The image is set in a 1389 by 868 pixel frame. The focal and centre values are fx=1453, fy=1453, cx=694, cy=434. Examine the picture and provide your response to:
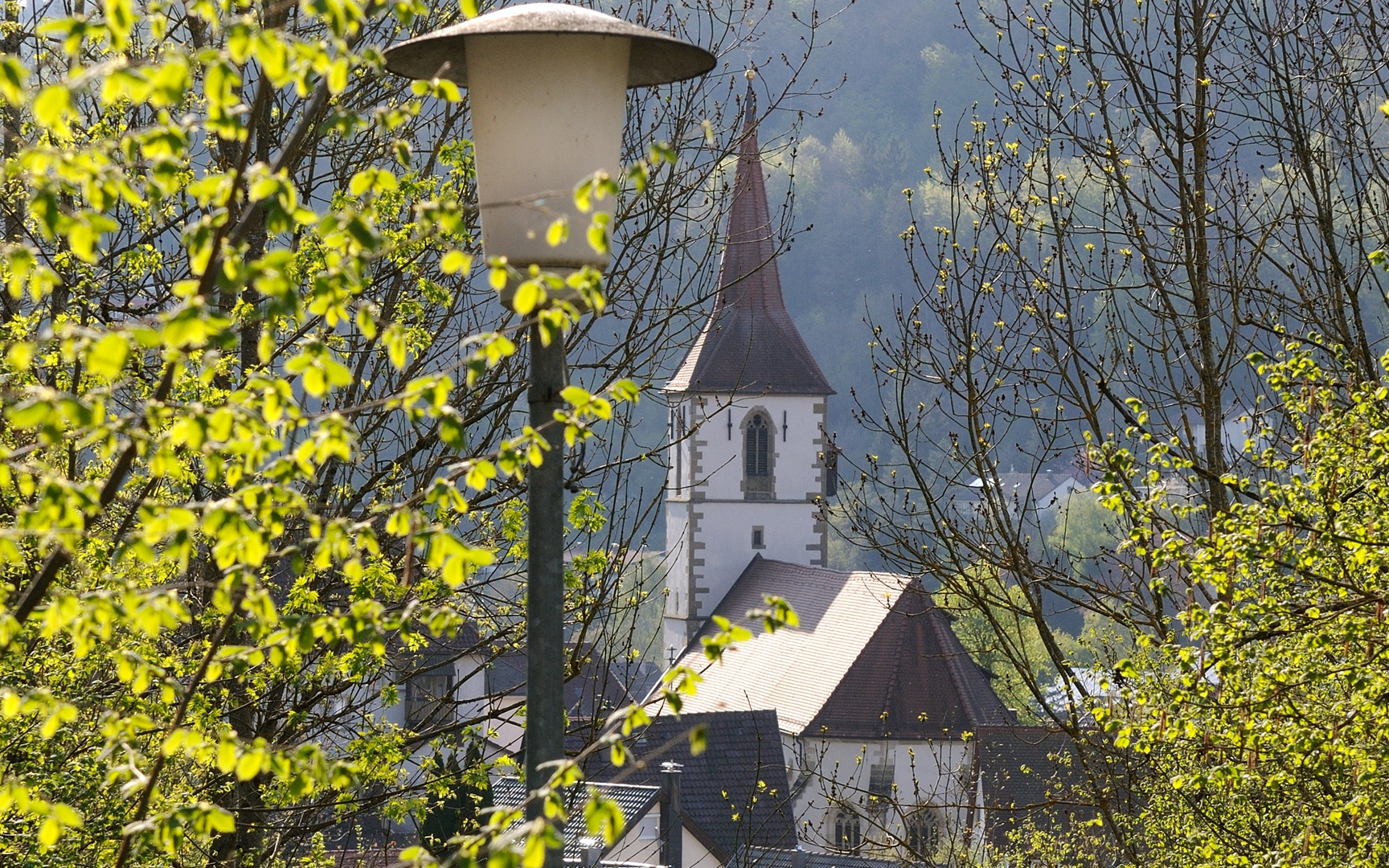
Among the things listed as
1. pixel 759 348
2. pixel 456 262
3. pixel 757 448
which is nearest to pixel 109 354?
pixel 456 262

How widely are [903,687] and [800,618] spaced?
7202mm

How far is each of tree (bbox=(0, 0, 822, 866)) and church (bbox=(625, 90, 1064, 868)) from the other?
630 inches

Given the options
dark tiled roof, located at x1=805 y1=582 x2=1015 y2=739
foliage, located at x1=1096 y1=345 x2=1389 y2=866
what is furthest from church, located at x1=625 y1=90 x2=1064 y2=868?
foliage, located at x1=1096 y1=345 x2=1389 y2=866

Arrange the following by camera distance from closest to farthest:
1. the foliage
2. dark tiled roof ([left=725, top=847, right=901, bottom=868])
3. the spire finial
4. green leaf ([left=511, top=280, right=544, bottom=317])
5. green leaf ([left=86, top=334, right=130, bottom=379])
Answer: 1. green leaf ([left=86, top=334, right=130, bottom=379])
2. green leaf ([left=511, top=280, right=544, bottom=317])
3. the foliage
4. the spire finial
5. dark tiled roof ([left=725, top=847, right=901, bottom=868])

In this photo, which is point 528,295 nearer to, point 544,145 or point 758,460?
point 544,145

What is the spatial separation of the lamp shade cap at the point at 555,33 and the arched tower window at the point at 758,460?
119 feet

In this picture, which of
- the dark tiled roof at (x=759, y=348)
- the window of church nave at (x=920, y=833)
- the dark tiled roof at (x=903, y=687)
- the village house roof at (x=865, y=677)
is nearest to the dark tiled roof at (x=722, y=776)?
the village house roof at (x=865, y=677)

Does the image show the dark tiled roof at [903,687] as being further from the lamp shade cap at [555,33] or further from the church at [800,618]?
the lamp shade cap at [555,33]

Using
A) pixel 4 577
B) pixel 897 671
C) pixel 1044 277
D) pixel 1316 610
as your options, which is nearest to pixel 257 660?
pixel 4 577

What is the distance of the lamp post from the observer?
268 cm

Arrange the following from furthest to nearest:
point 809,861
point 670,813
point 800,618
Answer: point 800,618 < point 809,861 < point 670,813

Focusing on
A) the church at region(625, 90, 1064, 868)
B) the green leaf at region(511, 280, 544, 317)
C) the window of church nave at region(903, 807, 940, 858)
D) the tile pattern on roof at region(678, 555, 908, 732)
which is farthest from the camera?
the tile pattern on roof at region(678, 555, 908, 732)

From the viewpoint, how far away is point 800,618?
37.4 meters

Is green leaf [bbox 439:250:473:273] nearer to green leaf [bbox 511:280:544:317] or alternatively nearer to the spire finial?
green leaf [bbox 511:280:544:317]
